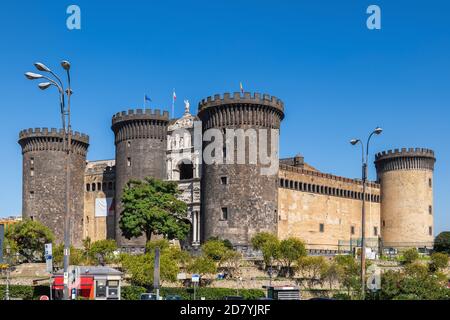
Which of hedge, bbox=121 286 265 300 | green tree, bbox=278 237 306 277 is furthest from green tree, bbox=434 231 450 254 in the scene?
hedge, bbox=121 286 265 300

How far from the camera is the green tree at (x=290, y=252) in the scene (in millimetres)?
54500

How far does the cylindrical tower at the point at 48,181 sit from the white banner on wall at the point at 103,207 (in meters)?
2.16

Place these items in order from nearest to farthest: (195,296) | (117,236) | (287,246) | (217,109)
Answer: (195,296) → (287,246) → (217,109) → (117,236)

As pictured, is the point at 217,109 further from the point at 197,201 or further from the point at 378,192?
the point at 378,192

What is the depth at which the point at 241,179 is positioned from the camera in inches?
2500

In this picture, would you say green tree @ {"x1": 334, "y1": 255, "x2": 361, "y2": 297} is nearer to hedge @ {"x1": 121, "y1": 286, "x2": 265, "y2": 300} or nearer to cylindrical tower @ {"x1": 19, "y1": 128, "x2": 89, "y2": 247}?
hedge @ {"x1": 121, "y1": 286, "x2": 265, "y2": 300}

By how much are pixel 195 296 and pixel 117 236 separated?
2857 centimetres

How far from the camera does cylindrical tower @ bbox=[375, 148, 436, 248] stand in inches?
3216

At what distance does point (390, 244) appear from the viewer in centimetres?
8325

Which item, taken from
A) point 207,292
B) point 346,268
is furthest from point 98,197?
point 207,292

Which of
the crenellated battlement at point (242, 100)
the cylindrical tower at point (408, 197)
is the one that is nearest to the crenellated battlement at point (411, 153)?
the cylindrical tower at point (408, 197)

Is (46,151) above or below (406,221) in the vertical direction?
above
